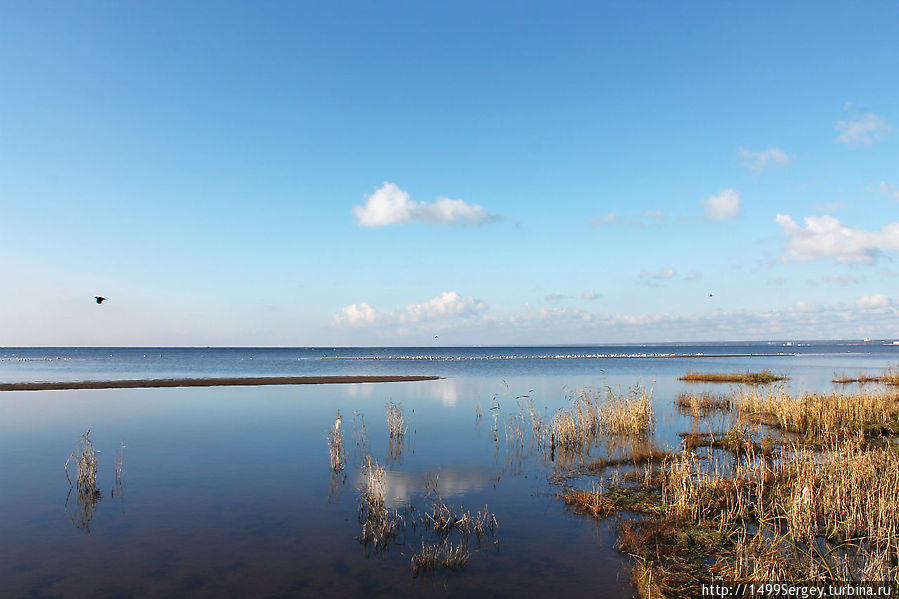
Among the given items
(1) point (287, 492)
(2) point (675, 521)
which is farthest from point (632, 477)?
(1) point (287, 492)

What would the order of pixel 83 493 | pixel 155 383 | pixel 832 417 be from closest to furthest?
pixel 83 493
pixel 832 417
pixel 155 383

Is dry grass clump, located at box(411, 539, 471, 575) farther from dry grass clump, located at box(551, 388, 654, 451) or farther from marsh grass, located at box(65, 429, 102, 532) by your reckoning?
dry grass clump, located at box(551, 388, 654, 451)

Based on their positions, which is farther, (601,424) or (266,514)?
(601,424)

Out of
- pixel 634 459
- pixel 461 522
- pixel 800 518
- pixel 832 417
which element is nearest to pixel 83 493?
pixel 461 522

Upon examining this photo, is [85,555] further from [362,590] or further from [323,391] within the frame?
[323,391]

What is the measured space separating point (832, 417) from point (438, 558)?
19287 mm

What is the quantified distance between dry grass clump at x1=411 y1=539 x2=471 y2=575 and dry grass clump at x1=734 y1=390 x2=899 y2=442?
15861 mm

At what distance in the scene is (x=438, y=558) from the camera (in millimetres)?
9930

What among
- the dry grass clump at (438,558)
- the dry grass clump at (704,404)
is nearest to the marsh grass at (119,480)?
the dry grass clump at (438,558)

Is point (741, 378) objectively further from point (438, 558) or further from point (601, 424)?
point (438, 558)

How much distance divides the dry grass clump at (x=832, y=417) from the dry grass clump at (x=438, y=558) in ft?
52.0

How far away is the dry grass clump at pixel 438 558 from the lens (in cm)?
970

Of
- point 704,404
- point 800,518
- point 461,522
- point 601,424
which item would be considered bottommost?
point 704,404

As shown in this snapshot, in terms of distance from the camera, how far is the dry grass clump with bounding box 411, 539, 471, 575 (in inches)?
382
